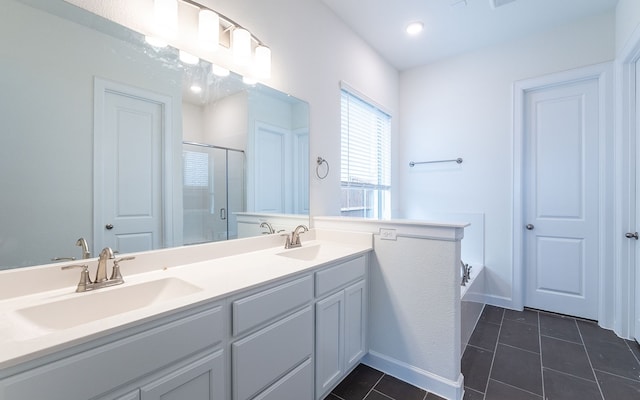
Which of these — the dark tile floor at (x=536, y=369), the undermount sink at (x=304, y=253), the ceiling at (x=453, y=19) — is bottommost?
the dark tile floor at (x=536, y=369)

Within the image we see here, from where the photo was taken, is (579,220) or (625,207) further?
(579,220)

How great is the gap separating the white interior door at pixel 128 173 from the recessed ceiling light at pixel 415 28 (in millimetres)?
2369

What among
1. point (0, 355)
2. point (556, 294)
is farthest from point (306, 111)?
point (556, 294)

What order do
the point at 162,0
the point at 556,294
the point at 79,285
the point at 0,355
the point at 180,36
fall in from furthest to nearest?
1. the point at 556,294
2. the point at 180,36
3. the point at 162,0
4. the point at 79,285
5. the point at 0,355

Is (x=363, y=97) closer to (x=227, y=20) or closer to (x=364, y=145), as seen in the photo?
(x=364, y=145)

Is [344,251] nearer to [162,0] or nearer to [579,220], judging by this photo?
[162,0]

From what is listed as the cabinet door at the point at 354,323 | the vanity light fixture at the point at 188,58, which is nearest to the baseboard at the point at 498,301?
the cabinet door at the point at 354,323

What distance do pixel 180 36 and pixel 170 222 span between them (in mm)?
967

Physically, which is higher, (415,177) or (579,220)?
(415,177)

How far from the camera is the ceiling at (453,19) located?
7.75 ft

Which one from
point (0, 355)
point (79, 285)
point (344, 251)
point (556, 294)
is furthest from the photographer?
point (556, 294)

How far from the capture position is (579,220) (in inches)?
104

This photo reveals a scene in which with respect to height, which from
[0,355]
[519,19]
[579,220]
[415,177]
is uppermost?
[519,19]

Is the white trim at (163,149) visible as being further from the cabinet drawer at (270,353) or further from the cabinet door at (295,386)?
the cabinet door at (295,386)
